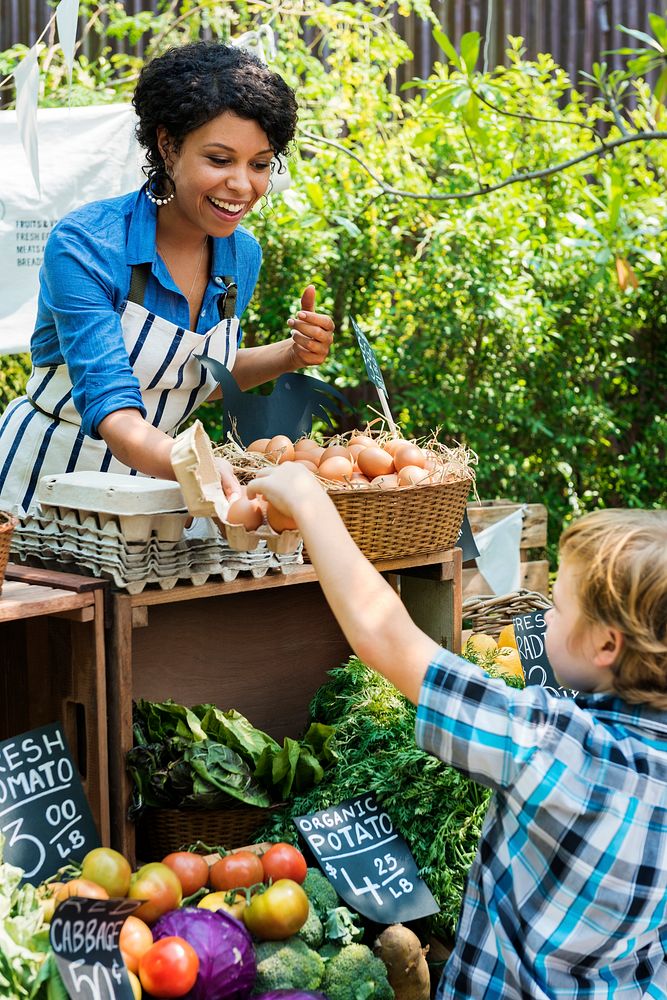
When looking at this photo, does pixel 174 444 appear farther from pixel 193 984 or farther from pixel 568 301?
pixel 568 301

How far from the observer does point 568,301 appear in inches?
215

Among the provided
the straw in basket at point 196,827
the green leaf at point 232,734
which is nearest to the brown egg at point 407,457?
the green leaf at point 232,734

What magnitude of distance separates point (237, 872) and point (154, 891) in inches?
6.5

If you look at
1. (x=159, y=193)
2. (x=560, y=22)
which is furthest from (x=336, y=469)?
(x=560, y=22)

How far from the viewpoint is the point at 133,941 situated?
162 cm

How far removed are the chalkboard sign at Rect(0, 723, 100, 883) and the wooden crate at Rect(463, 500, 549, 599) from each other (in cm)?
217

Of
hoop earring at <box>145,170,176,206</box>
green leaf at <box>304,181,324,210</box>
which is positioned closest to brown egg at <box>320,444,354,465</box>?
hoop earring at <box>145,170,176,206</box>

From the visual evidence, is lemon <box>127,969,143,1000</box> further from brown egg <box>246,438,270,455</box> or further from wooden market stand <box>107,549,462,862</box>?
brown egg <box>246,438,270,455</box>

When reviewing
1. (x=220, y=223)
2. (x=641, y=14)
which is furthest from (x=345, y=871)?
(x=641, y=14)

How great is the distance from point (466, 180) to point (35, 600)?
4169 millimetres

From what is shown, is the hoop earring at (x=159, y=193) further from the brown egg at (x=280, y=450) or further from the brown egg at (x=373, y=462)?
the brown egg at (x=373, y=462)

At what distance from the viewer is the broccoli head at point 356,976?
5.88ft

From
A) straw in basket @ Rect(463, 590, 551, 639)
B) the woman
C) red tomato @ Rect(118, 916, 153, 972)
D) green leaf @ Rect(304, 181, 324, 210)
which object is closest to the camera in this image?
red tomato @ Rect(118, 916, 153, 972)

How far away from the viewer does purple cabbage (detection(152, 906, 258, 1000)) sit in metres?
1.63
